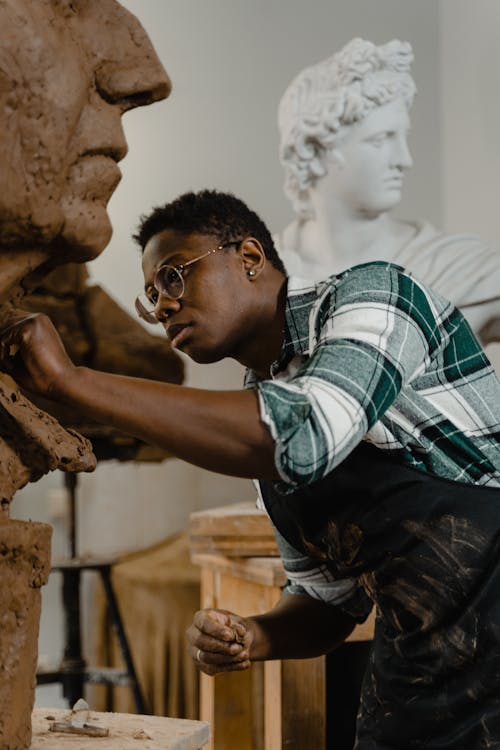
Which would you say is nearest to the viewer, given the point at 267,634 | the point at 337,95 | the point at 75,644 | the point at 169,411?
the point at 169,411

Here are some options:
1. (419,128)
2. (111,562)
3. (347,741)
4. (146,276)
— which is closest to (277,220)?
(419,128)

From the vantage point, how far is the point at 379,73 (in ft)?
10.0

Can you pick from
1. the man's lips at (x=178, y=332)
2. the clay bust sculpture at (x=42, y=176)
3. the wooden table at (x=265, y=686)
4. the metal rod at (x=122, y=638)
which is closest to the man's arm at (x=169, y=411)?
the clay bust sculpture at (x=42, y=176)

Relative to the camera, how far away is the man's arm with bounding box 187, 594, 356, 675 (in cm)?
155

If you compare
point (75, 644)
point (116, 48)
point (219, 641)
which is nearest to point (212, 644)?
point (219, 641)

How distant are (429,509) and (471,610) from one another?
14 cm

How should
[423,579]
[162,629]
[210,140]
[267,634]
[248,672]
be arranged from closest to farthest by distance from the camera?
1. [423,579]
2. [267,634]
3. [248,672]
4. [162,629]
5. [210,140]

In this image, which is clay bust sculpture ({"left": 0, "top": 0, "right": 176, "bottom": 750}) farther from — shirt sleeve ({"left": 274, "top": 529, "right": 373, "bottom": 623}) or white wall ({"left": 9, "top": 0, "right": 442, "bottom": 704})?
white wall ({"left": 9, "top": 0, "right": 442, "bottom": 704})

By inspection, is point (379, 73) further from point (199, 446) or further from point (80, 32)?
point (199, 446)

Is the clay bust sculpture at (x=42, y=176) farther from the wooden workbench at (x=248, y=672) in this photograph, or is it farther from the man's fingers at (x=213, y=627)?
the wooden workbench at (x=248, y=672)

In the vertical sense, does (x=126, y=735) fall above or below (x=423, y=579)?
below

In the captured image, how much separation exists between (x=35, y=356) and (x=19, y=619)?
330 millimetres

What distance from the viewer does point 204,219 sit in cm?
148

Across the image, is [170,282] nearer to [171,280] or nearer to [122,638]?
[171,280]
